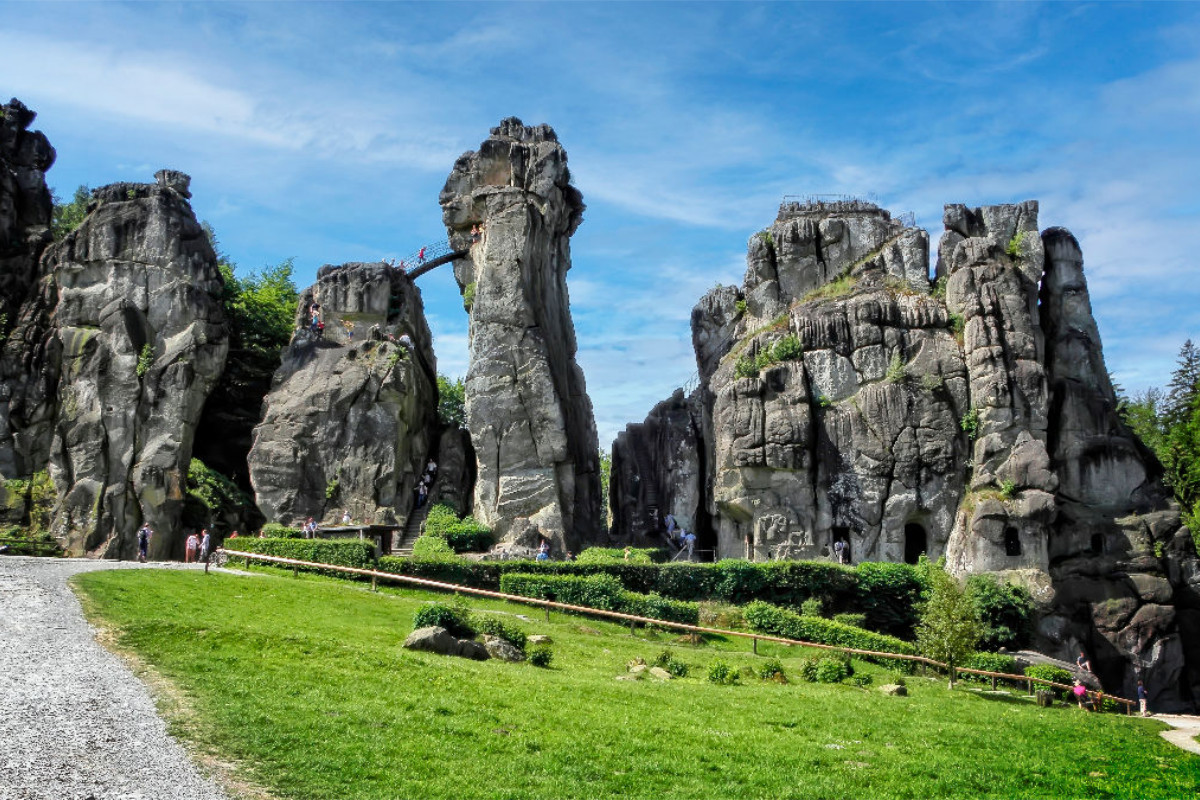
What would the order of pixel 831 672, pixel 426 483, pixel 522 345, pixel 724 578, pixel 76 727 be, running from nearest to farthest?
1. pixel 76 727
2. pixel 831 672
3. pixel 724 578
4. pixel 522 345
5. pixel 426 483

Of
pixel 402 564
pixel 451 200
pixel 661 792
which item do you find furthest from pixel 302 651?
pixel 451 200

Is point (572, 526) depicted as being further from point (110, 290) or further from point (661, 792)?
point (661, 792)

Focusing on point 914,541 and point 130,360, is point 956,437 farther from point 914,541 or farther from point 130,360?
point 130,360

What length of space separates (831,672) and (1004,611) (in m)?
19.9

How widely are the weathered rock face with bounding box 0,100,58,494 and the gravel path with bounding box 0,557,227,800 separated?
36.4 metres

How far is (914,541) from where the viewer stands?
5488 centimetres

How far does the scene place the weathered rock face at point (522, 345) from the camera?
53844 millimetres

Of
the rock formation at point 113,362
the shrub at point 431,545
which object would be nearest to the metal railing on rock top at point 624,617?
the shrub at point 431,545

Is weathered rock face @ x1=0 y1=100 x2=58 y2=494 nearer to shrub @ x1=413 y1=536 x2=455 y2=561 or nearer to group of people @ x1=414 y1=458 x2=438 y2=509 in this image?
group of people @ x1=414 y1=458 x2=438 y2=509

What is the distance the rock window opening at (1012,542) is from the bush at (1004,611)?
265 cm

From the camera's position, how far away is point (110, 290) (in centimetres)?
5809

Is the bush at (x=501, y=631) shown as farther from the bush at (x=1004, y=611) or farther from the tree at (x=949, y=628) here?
the bush at (x=1004, y=611)

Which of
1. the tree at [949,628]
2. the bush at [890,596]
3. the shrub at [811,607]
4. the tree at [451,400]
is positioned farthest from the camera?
the tree at [451,400]

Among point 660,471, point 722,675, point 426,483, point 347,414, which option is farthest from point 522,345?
point 722,675
